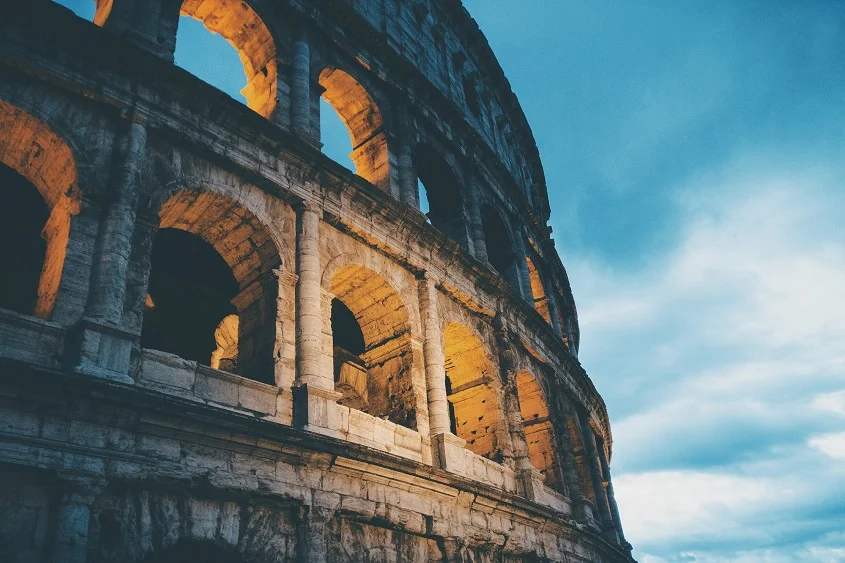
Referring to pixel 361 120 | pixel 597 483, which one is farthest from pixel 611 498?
pixel 361 120

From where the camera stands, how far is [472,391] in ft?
38.0

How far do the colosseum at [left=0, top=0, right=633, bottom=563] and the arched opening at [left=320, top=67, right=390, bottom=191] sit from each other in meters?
0.05

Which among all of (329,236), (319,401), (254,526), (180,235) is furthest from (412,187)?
(254,526)

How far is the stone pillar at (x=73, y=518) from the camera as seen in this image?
5398mm

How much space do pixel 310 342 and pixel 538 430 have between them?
643cm

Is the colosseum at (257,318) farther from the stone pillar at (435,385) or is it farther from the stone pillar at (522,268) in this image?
the stone pillar at (522,268)

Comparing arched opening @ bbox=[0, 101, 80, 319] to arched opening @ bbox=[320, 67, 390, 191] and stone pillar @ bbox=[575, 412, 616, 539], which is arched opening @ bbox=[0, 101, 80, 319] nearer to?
arched opening @ bbox=[320, 67, 390, 191]

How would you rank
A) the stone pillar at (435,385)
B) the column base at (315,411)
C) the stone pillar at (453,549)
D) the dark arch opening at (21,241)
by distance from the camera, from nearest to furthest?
the column base at (315,411) < the stone pillar at (453,549) < the stone pillar at (435,385) < the dark arch opening at (21,241)

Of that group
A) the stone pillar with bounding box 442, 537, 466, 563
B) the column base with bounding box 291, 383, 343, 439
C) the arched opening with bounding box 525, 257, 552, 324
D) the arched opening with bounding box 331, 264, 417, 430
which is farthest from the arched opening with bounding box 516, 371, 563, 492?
the column base with bounding box 291, 383, 343, 439

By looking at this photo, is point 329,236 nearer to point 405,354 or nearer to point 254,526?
point 405,354

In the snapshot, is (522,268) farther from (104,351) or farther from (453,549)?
(104,351)

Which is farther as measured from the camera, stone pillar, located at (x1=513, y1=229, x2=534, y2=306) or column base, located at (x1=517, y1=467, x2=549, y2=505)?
stone pillar, located at (x1=513, y1=229, x2=534, y2=306)

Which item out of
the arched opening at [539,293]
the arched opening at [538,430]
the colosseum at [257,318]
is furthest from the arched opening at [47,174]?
the arched opening at [539,293]

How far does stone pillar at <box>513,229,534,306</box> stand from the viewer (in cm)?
1485
